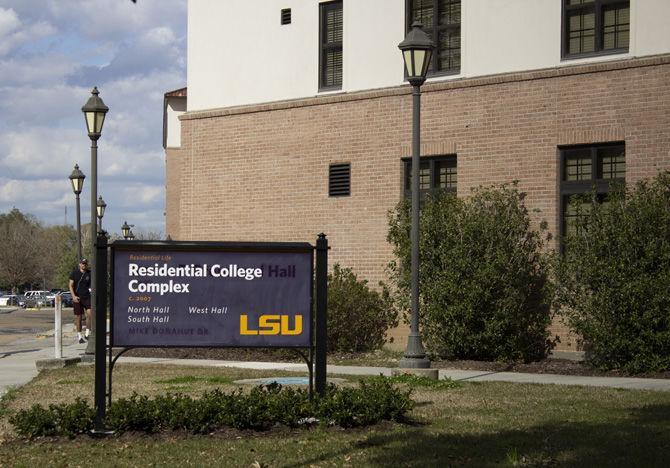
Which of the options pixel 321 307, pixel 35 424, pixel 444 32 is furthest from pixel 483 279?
pixel 35 424

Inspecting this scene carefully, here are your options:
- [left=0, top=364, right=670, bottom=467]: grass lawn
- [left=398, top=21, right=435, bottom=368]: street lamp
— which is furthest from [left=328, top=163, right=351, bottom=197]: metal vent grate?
[left=0, top=364, right=670, bottom=467]: grass lawn

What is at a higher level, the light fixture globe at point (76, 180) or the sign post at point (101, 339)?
the light fixture globe at point (76, 180)

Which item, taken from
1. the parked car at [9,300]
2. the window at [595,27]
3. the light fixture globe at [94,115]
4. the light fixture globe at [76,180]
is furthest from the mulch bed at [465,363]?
the parked car at [9,300]

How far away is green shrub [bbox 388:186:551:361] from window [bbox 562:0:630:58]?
2.97 metres

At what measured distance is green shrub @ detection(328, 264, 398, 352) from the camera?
21328 mm

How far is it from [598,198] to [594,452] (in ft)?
37.1

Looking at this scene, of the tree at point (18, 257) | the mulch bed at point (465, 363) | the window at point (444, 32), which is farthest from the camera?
the tree at point (18, 257)

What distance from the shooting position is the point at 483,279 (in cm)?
1889

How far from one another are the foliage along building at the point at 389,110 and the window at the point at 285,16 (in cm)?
3

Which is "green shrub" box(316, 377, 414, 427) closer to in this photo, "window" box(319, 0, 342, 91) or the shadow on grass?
the shadow on grass

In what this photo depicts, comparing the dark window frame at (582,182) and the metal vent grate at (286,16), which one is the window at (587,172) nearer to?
the dark window frame at (582,182)

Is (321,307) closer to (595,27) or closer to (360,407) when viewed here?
(360,407)

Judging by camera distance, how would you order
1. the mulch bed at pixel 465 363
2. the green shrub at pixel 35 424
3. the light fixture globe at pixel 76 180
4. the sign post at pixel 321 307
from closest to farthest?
the green shrub at pixel 35 424, the sign post at pixel 321 307, the mulch bed at pixel 465 363, the light fixture globe at pixel 76 180

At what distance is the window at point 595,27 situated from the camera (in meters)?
19.4
